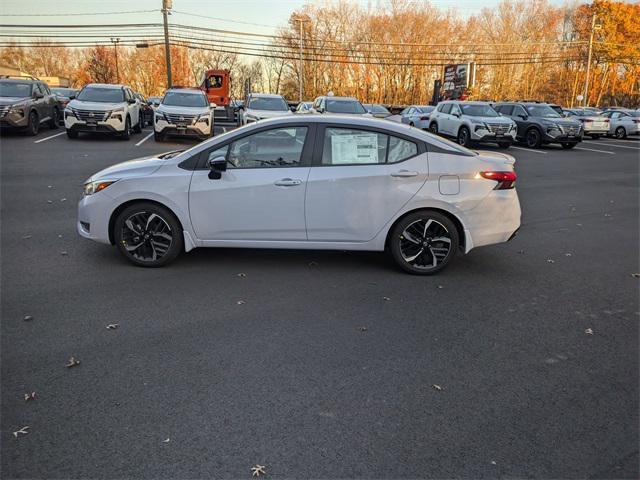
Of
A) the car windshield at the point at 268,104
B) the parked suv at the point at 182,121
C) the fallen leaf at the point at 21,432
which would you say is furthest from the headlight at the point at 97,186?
the car windshield at the point at 268,104

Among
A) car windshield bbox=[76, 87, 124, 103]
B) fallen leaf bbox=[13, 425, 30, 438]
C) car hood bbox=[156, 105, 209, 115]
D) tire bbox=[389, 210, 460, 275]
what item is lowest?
fallen leaf bbox=[13, 425, 30, 438]

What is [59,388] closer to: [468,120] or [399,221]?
[399,221]

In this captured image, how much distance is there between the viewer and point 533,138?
21.6m

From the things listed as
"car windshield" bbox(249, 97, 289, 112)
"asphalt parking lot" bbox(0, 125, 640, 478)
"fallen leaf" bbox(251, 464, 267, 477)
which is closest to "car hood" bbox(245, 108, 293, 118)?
"car windshield" bbox(249, 97, 289, 112)

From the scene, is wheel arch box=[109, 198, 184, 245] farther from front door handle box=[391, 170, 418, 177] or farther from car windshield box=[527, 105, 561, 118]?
car windshield box=[527, 105, 561, 118]

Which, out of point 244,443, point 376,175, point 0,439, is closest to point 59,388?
point 0,439

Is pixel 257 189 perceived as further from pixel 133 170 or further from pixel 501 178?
pixel 501 178

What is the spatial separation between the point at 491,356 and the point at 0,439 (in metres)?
3.11

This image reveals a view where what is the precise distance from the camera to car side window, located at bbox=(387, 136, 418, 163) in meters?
5.49

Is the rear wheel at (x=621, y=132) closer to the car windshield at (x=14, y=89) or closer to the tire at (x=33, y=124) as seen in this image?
the tire at (x=33, y=124)

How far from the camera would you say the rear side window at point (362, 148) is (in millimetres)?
5465

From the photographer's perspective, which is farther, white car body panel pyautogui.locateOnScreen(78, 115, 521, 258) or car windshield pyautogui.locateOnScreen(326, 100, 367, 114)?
car windshield pyautogui.locateOnScreen(326, 100, 367, 114)

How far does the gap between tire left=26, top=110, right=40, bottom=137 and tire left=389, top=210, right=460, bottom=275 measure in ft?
54.0

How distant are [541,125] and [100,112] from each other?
1644cm
